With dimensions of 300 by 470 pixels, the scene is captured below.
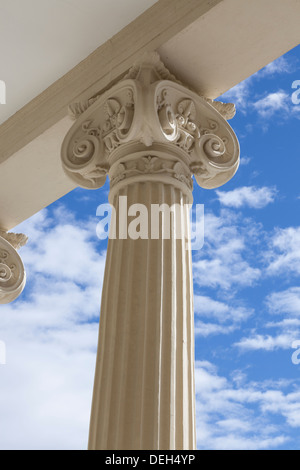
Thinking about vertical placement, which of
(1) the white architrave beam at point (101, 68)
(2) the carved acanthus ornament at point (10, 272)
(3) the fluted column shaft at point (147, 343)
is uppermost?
(1) the white architrave beam at point (101, 68)

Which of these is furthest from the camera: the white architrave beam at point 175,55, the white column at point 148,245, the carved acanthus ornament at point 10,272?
the carved acanthus ornament at point 10,272

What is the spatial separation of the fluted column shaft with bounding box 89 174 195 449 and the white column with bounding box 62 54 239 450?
24mm

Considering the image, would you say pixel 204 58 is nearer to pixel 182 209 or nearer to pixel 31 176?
pixel 182 209

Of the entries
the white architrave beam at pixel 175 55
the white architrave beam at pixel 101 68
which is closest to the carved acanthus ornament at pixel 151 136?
the white architrave beam at pixel 175 55

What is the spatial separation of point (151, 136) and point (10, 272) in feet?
42.7

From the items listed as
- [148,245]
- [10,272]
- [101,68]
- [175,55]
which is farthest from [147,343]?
[10,272]

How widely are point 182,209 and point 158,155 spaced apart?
1.76 m

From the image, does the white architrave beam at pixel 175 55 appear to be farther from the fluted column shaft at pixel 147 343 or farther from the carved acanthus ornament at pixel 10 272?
the fluted column shaft at pixel 147 343

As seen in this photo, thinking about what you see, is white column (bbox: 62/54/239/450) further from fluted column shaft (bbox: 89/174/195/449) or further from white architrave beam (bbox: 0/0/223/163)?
white architrave beam (bbox: 0/0/223/163)

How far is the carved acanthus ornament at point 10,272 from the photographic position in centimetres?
2739

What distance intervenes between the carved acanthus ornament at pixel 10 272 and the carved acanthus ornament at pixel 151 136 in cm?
963

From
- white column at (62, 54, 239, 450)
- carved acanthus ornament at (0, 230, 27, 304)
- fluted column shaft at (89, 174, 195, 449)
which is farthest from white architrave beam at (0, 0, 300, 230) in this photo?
fluted column shaft at (89, 174, 195, 449)
